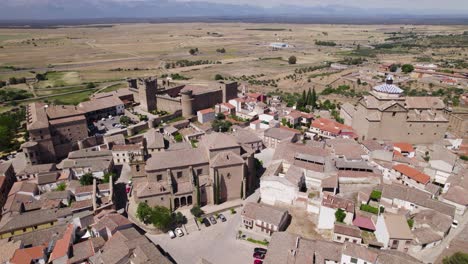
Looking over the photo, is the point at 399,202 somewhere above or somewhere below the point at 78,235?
above

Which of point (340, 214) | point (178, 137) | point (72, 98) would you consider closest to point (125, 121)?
point (178, 137)

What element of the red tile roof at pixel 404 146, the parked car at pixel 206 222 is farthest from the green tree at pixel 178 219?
the red tile roof at pixel 404 146

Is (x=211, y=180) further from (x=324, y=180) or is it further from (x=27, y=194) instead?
(x=27, y=194)

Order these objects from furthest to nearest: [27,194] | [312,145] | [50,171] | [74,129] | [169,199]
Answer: [74,129], [312,145], [50,171], [27,194], [169,199]

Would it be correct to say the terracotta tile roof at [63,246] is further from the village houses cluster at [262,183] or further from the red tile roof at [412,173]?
the red tile roof at [412,173]

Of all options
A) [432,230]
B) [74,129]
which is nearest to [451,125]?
[432,230]

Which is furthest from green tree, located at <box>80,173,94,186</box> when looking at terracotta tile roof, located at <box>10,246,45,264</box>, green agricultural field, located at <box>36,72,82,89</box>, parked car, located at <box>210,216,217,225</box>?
green agricultural field, located at <box>36,72,82,89</box>
